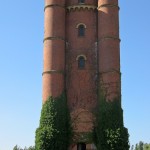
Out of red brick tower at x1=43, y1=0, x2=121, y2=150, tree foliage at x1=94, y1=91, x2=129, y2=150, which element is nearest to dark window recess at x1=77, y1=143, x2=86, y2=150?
red brick tower at x1=43, y1=0, x2=121, y2=150

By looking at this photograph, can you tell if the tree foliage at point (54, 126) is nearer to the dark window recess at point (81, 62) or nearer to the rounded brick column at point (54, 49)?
the rounded brick column at point (54, 49)

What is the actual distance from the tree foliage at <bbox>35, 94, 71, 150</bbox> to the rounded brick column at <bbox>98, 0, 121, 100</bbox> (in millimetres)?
3908

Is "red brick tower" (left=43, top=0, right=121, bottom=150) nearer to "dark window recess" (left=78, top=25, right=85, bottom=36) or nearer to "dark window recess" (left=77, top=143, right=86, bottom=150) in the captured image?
"dark window recess" (left=78, top=25, right=85, bottom=36)

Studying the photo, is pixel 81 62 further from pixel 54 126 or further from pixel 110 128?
pixel 110 128

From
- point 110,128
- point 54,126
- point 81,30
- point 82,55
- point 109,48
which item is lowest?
point 110,128

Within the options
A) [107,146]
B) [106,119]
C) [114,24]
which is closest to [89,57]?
[114,24]

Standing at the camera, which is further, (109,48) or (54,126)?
(109,48)

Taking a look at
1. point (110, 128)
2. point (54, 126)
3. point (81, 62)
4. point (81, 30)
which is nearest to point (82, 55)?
point (81, 62)

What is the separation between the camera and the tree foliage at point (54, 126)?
106ft

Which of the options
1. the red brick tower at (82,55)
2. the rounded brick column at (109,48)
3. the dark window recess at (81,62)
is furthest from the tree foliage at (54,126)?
the rounded brick column at (109,48)

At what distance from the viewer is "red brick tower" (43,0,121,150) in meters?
33.8

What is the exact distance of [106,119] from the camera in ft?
106

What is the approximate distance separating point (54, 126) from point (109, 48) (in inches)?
325

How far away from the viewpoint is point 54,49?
115 ft
